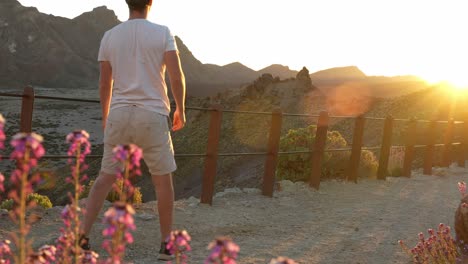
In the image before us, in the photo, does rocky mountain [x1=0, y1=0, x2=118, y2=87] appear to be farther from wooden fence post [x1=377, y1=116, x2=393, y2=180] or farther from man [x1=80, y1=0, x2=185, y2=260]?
man [x1=80, y1=0, x2=185, y2=260]

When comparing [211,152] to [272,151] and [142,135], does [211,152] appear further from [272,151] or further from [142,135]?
[142,135]

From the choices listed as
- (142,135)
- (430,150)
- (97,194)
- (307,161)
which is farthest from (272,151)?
(430,150)

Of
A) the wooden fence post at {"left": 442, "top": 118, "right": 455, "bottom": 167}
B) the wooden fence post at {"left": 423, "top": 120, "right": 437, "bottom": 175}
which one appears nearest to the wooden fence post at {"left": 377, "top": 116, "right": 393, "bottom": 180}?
the wooden fence post at {"left": 423, "top": 120, "right": 437, "bottom": 175}

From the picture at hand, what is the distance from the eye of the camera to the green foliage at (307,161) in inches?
435

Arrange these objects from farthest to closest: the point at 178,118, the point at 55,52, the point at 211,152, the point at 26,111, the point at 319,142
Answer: the point at 55,52
the point at 319,142
the point at 211,152
the point at 26,111
the point at 178,118

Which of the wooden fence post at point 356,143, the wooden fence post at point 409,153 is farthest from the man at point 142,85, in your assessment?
the wooden fence post at point 409,153

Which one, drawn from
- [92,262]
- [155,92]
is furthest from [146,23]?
[92,262]

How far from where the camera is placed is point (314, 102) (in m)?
35.9

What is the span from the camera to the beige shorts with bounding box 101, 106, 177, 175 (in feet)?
12.3

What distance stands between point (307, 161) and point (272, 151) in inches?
122

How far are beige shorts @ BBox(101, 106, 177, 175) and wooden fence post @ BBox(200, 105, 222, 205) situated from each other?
3076 millimetres

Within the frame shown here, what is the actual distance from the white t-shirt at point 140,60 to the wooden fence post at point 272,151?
14.4 feet

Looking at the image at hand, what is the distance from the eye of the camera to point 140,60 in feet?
12.3

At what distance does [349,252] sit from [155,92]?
2774mm
